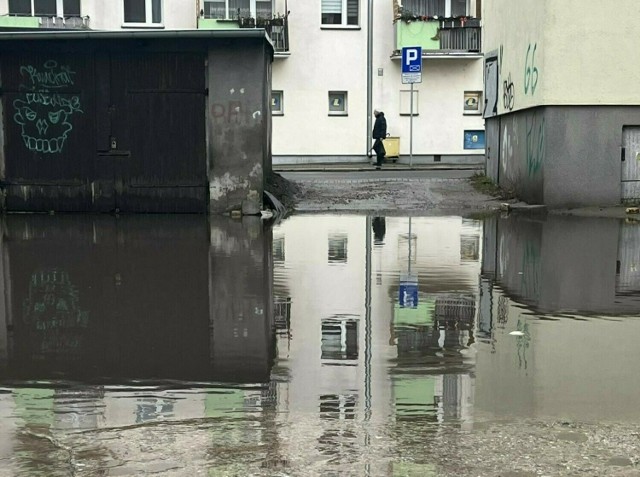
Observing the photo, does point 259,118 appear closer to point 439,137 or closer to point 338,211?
point 338,211

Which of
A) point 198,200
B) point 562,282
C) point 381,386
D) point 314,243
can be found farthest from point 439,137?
point 381,386

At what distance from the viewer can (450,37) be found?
3459cm

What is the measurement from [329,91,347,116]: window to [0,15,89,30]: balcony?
352 inches

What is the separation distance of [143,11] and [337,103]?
7681mm

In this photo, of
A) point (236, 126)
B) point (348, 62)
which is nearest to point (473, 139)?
point (348, 62)

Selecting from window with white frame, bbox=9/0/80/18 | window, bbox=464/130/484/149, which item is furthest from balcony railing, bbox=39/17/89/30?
window, bbox=464/130/484/149

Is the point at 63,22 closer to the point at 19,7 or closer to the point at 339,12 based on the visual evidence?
the point at 19,7

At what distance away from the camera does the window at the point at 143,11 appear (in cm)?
3491

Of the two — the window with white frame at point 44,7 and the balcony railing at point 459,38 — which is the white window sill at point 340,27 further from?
the window with white frame at point 44,7

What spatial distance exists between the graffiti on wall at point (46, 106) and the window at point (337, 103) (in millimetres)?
18905

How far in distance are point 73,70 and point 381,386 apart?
1230 cm

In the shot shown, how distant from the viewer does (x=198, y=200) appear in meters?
16.8

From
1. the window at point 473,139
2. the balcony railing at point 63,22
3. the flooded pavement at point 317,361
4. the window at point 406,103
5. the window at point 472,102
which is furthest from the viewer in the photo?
the window at point 472,102

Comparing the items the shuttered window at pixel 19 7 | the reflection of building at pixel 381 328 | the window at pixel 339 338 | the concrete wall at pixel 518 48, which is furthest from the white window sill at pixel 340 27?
the window at pixel 339 338
